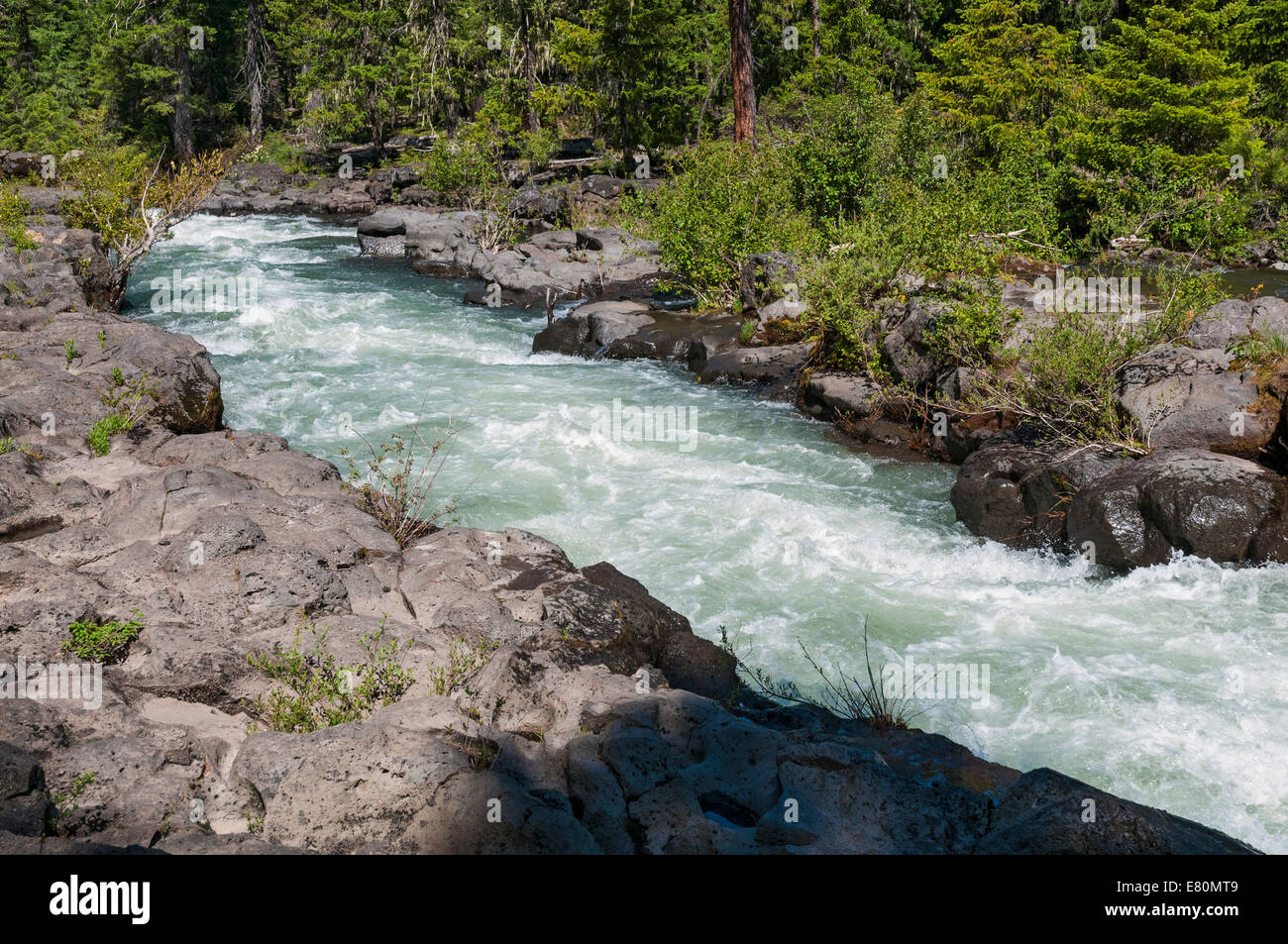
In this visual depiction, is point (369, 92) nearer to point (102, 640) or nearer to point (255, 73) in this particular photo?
point (255, 73)

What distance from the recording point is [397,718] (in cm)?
502

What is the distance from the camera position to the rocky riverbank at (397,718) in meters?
4.16

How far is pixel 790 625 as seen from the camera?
26.6ft

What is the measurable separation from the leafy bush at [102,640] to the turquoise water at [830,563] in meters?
4.29

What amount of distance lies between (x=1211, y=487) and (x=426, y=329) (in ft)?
45.5

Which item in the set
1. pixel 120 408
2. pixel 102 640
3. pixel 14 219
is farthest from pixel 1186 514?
pixel 14 219

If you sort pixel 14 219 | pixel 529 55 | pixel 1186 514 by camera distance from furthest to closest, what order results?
pixel 529 55 → pixel 14 219 → pixel 1186 514

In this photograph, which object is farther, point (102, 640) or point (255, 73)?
point (255, 73)

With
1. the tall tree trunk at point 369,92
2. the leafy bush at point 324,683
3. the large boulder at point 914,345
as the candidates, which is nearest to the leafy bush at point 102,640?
the leafy bush at point 324,683

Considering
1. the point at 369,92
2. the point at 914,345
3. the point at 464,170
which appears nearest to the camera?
the point at 914,345

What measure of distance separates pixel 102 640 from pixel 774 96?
41329 mm

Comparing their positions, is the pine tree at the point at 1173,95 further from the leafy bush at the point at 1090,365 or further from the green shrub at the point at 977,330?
the leafy bush at the point at 1090,365
